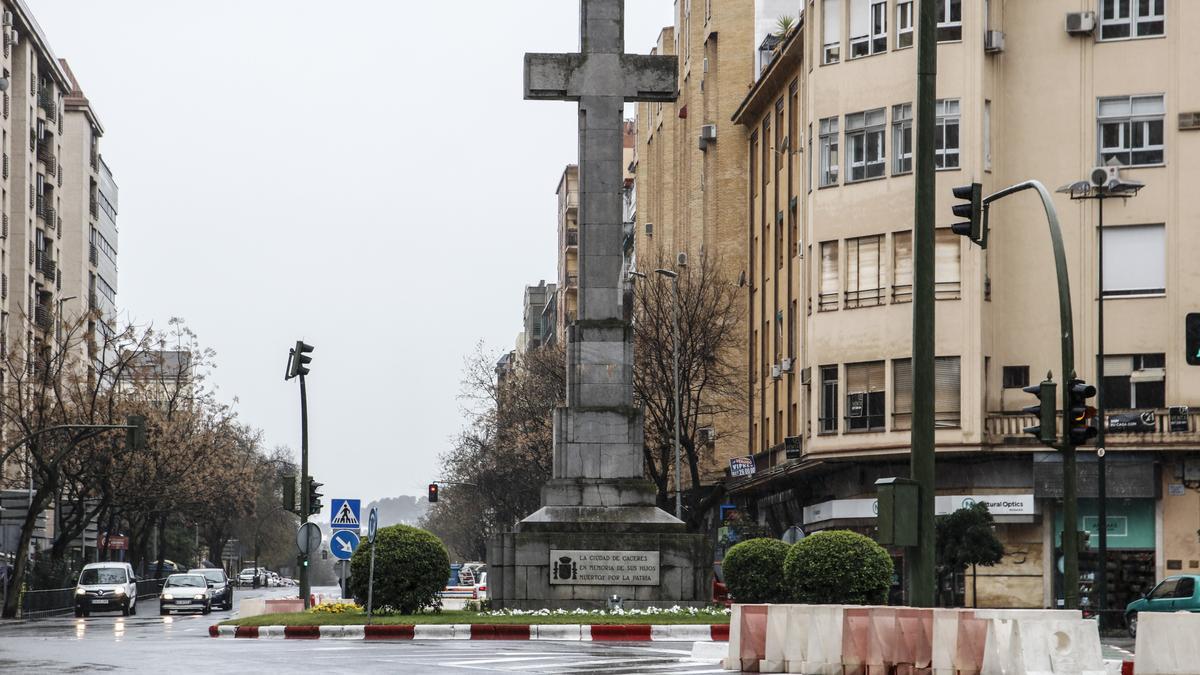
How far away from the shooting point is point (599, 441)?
31.7m

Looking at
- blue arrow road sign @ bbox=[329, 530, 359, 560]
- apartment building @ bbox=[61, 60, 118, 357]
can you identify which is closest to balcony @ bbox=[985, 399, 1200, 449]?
blue arrow road sign @ bbox=[329, 530, 359, 560]

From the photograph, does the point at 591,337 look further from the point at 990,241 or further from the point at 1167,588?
the point at 990,241

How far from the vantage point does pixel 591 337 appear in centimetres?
3181

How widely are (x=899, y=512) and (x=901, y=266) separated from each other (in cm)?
3127

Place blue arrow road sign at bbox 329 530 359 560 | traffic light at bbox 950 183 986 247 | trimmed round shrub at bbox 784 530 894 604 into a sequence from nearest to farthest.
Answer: traffic light at bbox 950 183 986 247
trimmed round shrub at bbox 784 530 894 604
blue arrow road sign at bbox 329 530 359 560

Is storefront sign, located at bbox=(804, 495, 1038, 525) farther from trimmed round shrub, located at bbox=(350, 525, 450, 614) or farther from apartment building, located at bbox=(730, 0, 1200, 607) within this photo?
trimmed round shrub, located at bbox=(350, 525, 450, 614)

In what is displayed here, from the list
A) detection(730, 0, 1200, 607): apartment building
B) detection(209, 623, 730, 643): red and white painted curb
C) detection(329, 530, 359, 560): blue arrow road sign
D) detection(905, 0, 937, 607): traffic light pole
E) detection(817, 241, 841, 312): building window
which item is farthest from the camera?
detection(817, 241, 841, 312): building window

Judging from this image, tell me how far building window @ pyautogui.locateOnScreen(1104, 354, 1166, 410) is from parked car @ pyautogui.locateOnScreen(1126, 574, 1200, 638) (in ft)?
33.9

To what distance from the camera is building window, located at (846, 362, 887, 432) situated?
153 ft

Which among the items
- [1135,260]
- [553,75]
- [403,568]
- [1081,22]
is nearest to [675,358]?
[1135,260]

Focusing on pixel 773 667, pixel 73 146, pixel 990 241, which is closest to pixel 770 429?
pixel 990 241

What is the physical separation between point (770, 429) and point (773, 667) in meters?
41.5

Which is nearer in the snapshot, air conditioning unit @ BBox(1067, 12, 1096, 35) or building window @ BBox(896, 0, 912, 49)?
air conditioning unit @ BBox(1067, 12, 1096, 35)

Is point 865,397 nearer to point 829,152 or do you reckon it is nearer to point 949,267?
point 949,267
